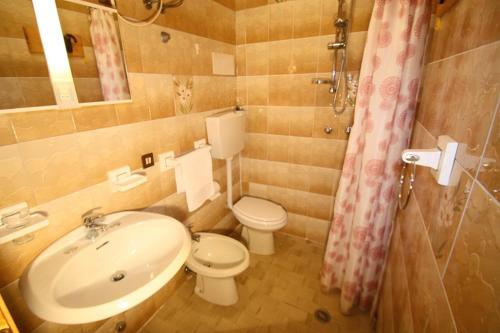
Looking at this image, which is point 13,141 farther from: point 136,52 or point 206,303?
point 206,303

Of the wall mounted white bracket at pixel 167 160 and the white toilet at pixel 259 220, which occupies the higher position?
the wall mounted white bracket at pixel 167 160

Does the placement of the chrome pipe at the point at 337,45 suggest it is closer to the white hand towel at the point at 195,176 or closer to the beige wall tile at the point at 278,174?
the beige wall tile at the point at 278,174

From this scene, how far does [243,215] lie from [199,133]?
83 centimetres

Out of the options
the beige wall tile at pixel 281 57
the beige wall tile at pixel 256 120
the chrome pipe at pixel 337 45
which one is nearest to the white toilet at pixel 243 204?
the beige wall tile at pixel 256 120

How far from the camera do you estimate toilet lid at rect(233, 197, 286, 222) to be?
1.98m

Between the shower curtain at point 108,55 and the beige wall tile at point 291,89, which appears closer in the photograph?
the shower curtain at point 108,55

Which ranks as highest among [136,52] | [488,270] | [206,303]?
[136,52]

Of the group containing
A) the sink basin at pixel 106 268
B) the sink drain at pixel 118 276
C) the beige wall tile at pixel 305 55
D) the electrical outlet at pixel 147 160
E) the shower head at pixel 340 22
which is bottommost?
the sink drain at pixel 118 276

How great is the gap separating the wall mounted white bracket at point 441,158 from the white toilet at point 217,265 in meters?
1.26

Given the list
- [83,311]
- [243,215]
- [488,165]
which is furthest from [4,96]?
[243,215]

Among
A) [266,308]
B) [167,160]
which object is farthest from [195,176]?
[266,308]

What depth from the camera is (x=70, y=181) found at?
1023mm

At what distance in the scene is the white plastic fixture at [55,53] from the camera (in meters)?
0.90

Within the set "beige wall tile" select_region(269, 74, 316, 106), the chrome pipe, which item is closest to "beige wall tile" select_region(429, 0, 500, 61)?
the chrome pipe
